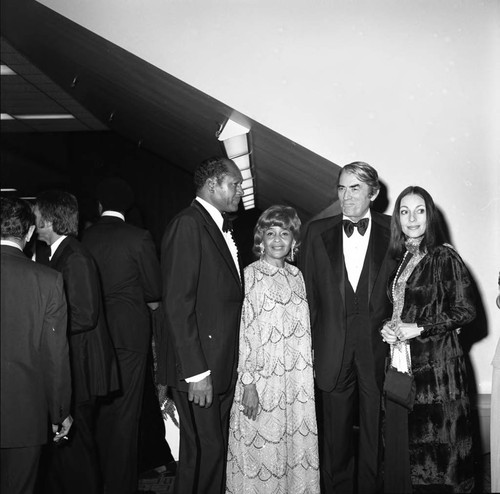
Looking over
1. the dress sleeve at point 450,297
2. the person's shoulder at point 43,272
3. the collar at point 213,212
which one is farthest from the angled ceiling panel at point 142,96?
the person's shoulder at point 43,272

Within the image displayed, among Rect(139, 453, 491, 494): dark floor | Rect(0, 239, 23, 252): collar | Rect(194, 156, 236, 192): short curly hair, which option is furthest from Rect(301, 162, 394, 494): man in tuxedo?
Rect(0, 239, 23, 252): collar

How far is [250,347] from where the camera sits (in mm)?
3021

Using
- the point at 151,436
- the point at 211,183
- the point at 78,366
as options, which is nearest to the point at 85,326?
the point at 78,366

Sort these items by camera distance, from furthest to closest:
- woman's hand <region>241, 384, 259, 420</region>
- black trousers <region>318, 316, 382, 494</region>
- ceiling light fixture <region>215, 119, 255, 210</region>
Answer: ceiling light fixture <region>215, 119, 255, 210</region> < black trousers <region>318, 316, 382, 494</region> < woman's hand <region>241, 384, 259, 420</region>

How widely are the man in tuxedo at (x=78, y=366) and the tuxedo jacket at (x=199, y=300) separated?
41cm

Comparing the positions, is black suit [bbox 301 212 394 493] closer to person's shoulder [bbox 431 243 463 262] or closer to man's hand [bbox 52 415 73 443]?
person's shoulder [bbox 431 243 463 262]

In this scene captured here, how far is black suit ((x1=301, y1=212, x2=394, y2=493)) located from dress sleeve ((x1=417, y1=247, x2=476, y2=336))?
0.30 m

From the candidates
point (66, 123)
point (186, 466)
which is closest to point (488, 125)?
point (186, 466)

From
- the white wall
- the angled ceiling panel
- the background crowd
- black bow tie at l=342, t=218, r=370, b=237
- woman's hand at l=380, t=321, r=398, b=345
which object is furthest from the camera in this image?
the angled ceiling panel

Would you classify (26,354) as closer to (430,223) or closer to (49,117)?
(430,223)

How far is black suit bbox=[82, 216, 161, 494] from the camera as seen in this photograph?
135 inches

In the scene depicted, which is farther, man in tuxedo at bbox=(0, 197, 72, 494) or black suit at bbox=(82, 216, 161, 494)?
black suit at bbox=(82, 216, 161, 494)

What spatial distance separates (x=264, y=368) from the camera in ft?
10.1

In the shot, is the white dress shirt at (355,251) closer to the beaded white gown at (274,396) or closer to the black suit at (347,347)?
the black suit at (347,347)
